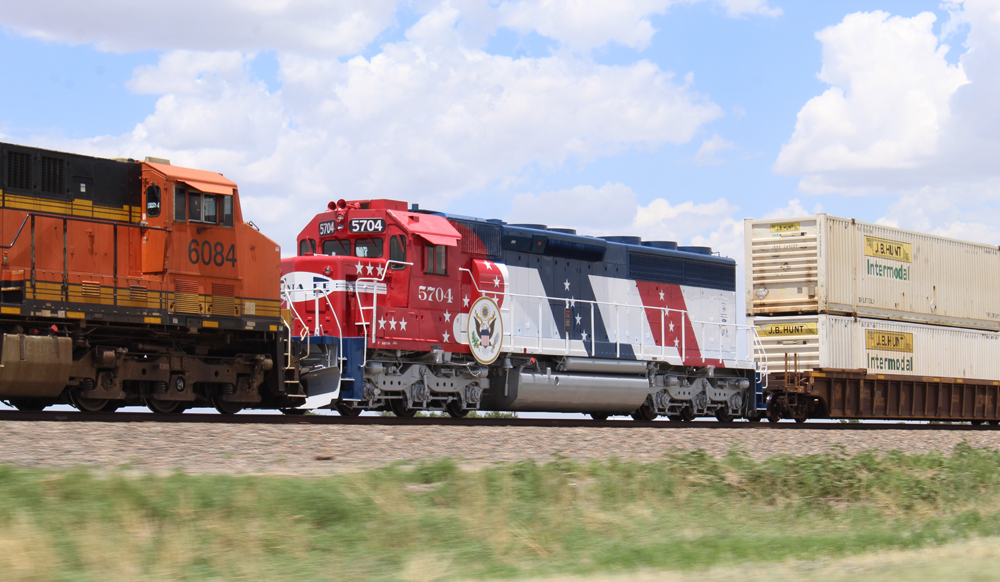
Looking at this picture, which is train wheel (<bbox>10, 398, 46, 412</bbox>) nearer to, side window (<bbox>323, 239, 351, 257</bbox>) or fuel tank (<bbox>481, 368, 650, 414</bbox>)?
side window (<bbox>323, 239, 351, 257</bbox>)

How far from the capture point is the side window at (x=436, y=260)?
16611 mm

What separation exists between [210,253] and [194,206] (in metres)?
0.66

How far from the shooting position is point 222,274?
14.0 meters

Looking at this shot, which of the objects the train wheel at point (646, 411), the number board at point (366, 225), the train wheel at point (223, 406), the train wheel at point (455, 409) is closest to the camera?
the train wheel at point (223, 406)

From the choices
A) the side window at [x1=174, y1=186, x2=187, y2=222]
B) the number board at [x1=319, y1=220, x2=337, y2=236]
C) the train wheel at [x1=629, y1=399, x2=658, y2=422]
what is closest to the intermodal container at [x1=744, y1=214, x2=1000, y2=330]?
the train wheel at [x1=629, y1=399, x2=658, y2=422]

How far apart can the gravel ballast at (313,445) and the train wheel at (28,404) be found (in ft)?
8.49

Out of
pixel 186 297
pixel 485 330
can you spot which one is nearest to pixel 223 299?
pixel 186 297

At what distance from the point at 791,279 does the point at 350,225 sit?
11.2 metres

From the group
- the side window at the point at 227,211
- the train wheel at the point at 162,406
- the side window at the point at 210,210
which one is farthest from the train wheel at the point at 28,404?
the side window at the point at 227,211

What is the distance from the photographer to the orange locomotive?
39.7ft

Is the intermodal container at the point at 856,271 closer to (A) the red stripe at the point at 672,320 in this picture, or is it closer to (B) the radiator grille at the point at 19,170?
(A) the red stripe at the point at 672,320

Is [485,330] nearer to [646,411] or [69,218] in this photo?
[646,411]

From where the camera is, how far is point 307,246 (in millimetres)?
17344

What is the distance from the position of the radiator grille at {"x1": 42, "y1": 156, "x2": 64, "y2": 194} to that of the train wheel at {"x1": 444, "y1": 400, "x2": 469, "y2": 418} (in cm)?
712
